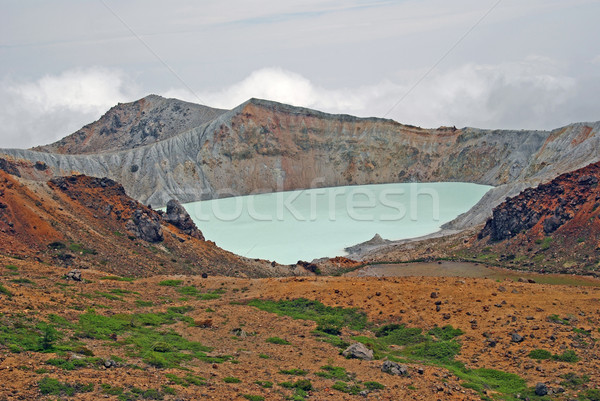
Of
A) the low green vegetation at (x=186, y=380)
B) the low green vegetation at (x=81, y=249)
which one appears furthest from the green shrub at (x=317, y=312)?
the low green vegetation at (x=81, y=249)

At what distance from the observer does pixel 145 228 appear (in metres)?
44.2

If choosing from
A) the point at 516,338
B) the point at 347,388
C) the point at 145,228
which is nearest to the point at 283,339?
the point at 347,388

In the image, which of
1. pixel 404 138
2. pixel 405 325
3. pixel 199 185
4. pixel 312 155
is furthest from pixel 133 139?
pixel 405 325

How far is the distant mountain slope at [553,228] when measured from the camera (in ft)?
148

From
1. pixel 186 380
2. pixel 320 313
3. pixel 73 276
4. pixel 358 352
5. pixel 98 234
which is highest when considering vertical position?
pixel 98 234

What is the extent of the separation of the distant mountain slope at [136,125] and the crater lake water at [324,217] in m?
42.8

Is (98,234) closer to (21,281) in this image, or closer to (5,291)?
(21,281)

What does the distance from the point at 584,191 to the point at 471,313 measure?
2908cm

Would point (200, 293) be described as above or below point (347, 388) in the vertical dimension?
above

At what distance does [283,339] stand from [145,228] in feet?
74.0

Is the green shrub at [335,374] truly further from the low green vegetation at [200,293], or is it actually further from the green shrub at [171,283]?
the green shrub at [171,283]

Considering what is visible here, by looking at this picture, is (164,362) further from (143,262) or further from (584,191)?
(584,191)

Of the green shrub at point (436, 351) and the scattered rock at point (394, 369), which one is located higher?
the green shrub at point (436, 351)

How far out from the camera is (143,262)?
39.8 m
